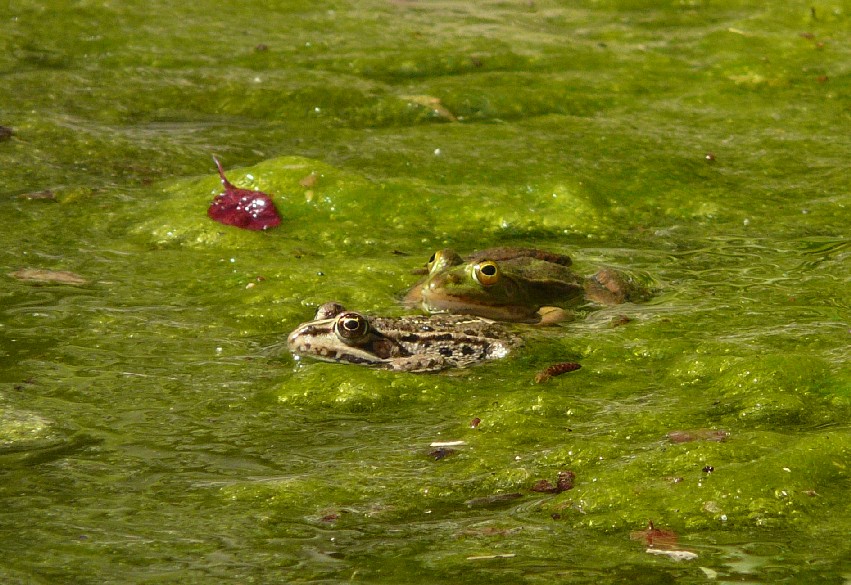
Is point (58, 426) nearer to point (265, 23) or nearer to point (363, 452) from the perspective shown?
point (363, 452)

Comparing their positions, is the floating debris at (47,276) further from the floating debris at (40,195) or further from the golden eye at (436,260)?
the golden eye at (436,260)

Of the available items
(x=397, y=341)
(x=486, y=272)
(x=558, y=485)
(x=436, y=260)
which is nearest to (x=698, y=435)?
(x=558, y=485)

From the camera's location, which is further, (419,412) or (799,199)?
(799,199)

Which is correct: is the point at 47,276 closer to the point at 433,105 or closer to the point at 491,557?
the point at 491,557

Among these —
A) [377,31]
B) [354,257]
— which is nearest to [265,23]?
[377,31]

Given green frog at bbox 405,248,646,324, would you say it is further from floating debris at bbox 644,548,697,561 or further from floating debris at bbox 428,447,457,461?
floating debris at bbox 644,548,697,561

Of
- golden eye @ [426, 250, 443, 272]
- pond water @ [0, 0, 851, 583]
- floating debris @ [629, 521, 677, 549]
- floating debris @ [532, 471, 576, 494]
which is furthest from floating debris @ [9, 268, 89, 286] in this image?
floating debris @ [629, 521, 677, 549]
